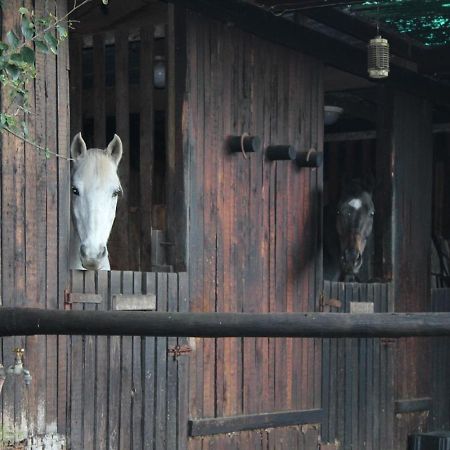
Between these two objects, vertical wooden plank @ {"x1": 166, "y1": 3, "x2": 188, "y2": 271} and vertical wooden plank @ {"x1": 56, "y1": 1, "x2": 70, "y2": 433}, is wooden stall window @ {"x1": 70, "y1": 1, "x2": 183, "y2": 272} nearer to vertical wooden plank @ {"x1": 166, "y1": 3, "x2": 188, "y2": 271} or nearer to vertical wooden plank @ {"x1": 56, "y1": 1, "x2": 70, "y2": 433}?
vertical wooden plank @ {"x1": 166, "y1": 3, "x2": 188, "y2": 271}

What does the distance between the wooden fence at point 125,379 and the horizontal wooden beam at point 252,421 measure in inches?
6.7

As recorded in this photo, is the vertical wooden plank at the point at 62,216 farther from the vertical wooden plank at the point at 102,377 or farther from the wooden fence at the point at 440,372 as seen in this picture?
the wooden fence at the point at 440,372

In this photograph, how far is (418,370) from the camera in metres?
11.1

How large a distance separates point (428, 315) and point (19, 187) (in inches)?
128

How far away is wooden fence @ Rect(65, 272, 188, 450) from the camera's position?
704cm

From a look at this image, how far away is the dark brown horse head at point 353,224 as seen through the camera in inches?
391

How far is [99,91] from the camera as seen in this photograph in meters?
8.62

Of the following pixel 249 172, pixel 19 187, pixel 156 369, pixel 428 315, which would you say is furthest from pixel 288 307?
pixel 428 315

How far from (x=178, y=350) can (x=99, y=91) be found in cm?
195

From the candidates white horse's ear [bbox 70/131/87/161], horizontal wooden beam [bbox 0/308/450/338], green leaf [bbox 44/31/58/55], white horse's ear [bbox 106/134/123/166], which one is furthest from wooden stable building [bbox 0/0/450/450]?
horizontal wooden beam [bbox 0/308/450/338]

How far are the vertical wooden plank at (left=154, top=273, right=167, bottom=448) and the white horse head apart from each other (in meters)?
0.44

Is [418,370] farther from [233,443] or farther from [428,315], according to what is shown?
[428,315]

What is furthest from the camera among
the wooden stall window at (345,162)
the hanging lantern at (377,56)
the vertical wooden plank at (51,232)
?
the wooden stall window at (345,162)

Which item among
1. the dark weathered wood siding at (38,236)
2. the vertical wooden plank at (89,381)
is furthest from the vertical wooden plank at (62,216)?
the vertical wooden plank at (89,381)
